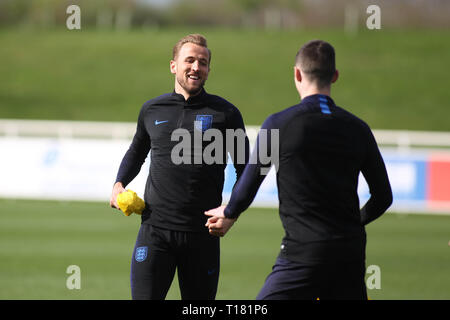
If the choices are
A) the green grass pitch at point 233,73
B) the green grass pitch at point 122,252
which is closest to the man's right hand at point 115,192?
the green grass pitch at point 122,252

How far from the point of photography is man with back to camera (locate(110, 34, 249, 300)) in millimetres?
4883

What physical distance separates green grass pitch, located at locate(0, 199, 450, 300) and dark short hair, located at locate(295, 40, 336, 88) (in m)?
4.31

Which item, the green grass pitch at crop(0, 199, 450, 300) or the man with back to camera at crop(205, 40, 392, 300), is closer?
the man with back to camera at crop(205, 40, 392, 300)

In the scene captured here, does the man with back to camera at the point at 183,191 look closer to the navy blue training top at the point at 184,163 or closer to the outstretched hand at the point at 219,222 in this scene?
the navy blue training top at the point at 184,163

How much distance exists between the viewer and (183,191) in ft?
16.2

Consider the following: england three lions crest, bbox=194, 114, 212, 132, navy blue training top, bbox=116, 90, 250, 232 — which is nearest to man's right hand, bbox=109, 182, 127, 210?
navy blue training top, bbox=116, 90, 250, 232

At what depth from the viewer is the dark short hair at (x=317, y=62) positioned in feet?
13.0

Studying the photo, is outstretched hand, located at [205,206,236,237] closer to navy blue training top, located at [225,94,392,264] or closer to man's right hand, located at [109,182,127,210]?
navy blue training top, located at [225,94,392,264]

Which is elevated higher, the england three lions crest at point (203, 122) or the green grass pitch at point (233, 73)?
the green grass pitch at point (233, 73)

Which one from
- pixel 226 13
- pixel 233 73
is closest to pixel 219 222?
pixel 233 73

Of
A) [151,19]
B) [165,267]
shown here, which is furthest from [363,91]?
[165,267]

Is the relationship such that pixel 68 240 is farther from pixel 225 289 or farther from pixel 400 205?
pixel 400 205

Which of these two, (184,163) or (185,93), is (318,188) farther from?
(185,93)

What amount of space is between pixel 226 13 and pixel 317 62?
214 feet
